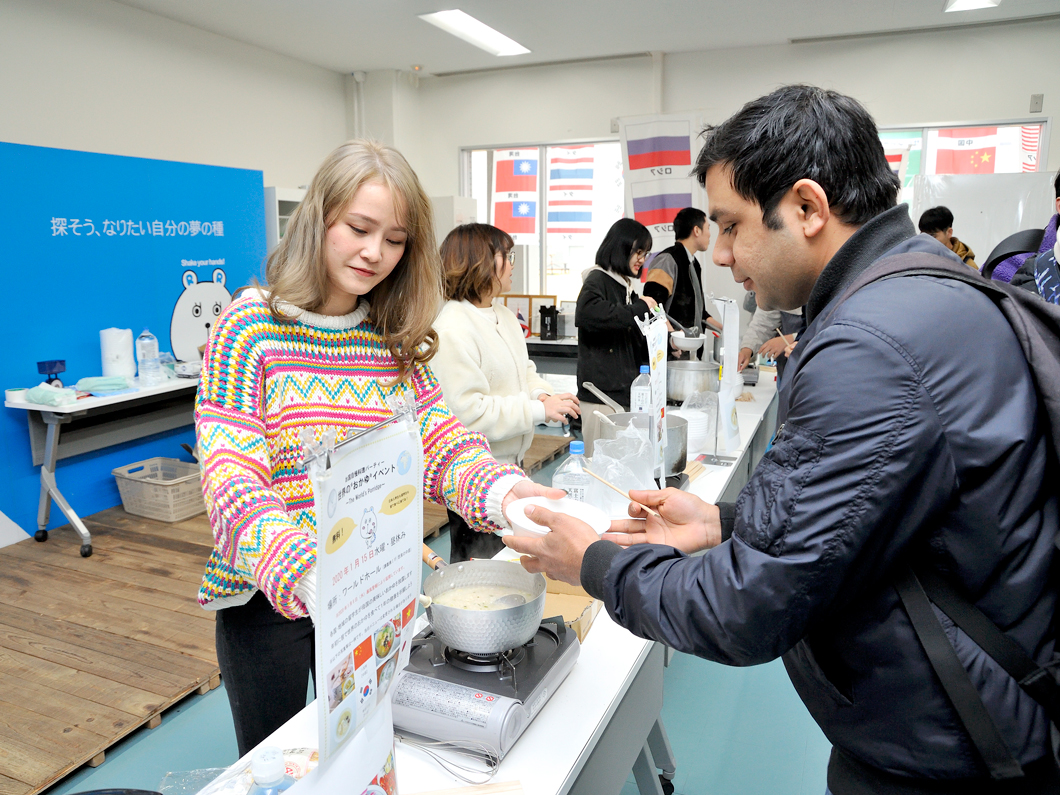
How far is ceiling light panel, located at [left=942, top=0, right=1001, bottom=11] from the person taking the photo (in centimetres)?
527

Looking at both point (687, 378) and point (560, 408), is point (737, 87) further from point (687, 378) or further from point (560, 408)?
point (560, 408)

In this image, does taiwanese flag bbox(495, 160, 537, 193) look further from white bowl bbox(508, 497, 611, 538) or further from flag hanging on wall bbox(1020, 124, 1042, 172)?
white bowl bbox(508, 497, 611, 538)

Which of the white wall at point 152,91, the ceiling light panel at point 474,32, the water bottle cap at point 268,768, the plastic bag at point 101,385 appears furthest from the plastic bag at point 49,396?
the ceiling light panel at point 474,32

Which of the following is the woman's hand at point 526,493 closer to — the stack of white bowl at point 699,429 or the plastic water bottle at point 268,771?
the plastic water bottle at point 268,771

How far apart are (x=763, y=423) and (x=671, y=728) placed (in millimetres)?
1883

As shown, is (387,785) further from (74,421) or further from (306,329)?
(74,421)

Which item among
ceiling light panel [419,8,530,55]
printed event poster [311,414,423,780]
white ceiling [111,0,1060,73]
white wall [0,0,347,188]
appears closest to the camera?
printed event poster [311,414,423,780]

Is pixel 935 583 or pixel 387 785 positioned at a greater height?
pixel 935 583

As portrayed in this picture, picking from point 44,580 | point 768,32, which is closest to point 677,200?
point 768,32

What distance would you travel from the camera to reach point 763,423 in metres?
3.84

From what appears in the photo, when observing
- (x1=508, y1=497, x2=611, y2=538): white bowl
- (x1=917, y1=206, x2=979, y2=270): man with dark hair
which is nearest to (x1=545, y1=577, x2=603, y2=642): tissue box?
(x1=508, y1=497, x2=611, y2=538): white bowl

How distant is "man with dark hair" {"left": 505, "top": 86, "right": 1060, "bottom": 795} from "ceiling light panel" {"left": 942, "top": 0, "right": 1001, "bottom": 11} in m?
5.64

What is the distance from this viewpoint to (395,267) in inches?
58.7

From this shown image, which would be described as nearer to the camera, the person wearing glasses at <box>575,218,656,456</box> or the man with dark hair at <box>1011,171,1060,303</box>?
the man with dark hair at <box>1011,171,1060,303</box>
